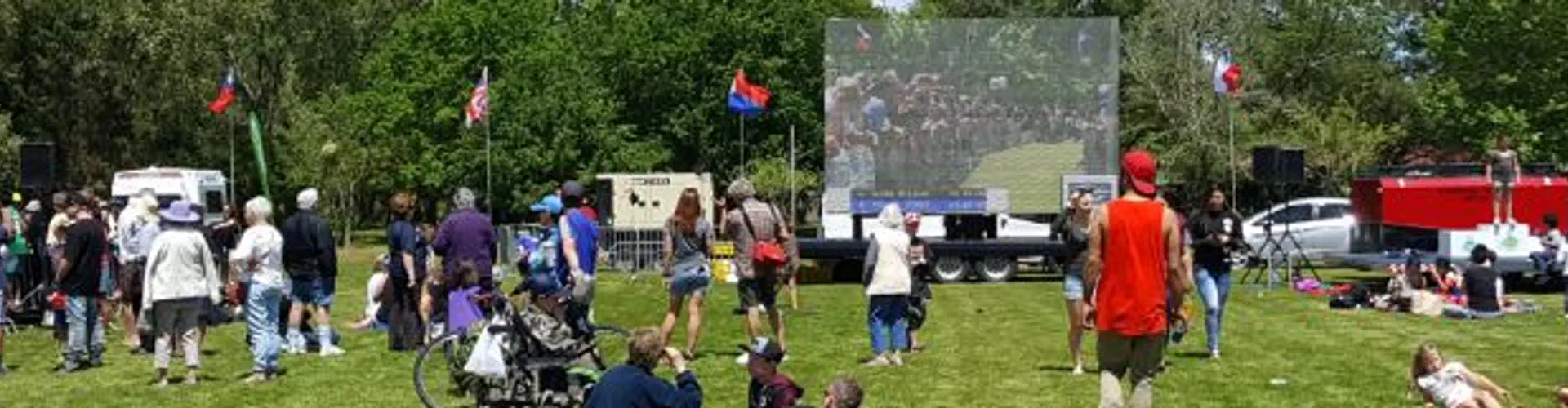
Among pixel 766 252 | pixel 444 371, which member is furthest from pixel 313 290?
pixel 766 252

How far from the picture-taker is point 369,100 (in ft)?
179

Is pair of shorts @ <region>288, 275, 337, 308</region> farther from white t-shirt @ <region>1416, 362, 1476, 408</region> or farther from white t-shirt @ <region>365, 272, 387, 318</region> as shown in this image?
white t-shirt @ <region>1416, 362, 1476, 408</region>

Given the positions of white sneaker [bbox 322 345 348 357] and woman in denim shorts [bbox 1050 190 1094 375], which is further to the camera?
white sneaker [bbox 322 345 348 357]

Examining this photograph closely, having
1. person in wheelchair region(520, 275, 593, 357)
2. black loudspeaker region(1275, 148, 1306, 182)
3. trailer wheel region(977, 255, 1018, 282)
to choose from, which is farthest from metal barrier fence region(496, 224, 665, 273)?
person in wheelchair region(520, 275, 593, 357)

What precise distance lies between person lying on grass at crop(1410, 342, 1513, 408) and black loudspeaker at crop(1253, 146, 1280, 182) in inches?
678

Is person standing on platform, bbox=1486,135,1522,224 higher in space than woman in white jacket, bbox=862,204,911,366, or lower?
higher

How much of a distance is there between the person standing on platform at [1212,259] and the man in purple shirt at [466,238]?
5.23 m

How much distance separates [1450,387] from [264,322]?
7874 mm

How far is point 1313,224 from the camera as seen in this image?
110 feet

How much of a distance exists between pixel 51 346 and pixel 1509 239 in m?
18.7

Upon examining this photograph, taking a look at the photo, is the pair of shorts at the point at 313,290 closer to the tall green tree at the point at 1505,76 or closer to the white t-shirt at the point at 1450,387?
the white t-shirt at the point at 1450,387

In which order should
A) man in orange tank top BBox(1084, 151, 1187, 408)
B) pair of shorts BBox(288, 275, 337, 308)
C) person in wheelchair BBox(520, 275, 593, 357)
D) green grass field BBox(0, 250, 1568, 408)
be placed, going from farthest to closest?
pair of shorts BBox(288, 275, 337, 308), green grass field BBox(0, 250, 1568, 408), person in wheelchair BBox(520, 275, 593, 357), man in orange tank top BBox(1084, 151, 1187, 408)

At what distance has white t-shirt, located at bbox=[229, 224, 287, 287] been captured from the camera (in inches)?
509

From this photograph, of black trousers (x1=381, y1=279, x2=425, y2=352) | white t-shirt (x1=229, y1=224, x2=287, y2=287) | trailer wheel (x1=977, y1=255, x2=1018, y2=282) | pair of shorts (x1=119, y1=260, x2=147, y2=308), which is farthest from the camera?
trailer wheel (x1=977, y1=255, x2=1018, y2=282)
